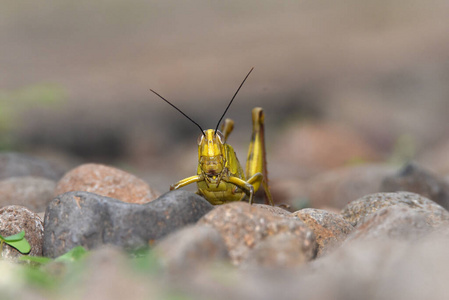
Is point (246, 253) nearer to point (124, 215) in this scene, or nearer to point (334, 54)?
point (124, 215)

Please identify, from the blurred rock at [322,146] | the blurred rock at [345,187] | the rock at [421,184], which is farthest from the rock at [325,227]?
the blurred rock at [322,146]

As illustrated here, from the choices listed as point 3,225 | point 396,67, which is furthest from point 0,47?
point 3,225

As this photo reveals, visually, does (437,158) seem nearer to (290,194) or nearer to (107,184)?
(290,194)

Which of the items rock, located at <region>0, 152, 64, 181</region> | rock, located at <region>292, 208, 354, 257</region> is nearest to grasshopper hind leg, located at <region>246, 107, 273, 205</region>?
rock, located at <region>292, 208, 354, 257</region>

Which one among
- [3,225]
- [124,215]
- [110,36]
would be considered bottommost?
[3,225]

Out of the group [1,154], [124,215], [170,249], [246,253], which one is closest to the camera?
[170,249]

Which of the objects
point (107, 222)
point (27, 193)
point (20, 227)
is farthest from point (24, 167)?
point (107, 222)
